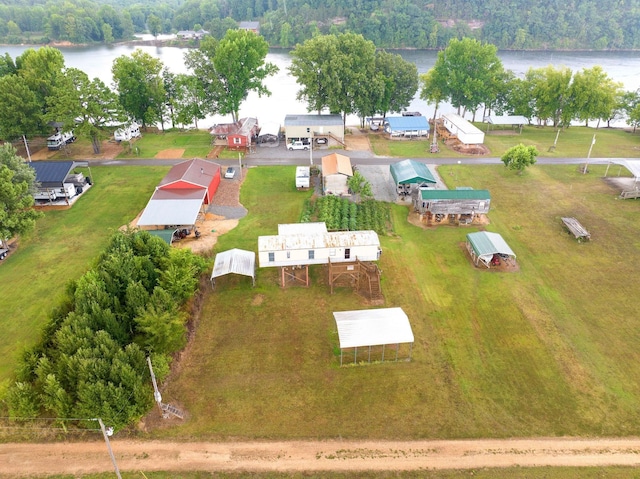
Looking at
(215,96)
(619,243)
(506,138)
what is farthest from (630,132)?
(215,96)

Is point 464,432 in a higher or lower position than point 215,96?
lower

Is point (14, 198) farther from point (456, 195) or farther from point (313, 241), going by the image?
point (456, 195)

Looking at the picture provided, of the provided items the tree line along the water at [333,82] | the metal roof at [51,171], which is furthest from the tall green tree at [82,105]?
the metal roof at [51,171]

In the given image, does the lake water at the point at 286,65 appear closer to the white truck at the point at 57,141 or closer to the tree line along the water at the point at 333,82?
the tree line along the water at the point at 333,82

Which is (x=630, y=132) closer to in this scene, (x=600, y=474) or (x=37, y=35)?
(x=600, y=474)

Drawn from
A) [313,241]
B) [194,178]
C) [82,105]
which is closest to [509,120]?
[194,178]

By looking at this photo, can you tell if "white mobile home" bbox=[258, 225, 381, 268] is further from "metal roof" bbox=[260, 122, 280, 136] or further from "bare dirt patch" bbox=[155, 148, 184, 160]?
"metal roof" bbox=[260, 122, 280, 136]

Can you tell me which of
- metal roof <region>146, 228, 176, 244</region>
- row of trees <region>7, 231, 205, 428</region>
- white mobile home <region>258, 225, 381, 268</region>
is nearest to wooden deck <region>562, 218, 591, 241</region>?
white mobile home <region>258, 225, 381, 268</region>
